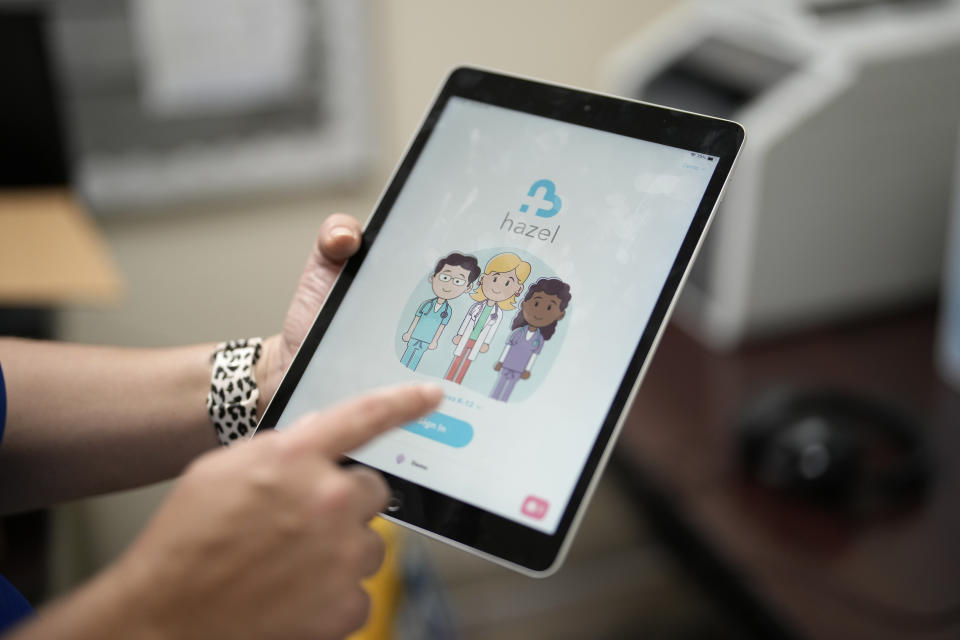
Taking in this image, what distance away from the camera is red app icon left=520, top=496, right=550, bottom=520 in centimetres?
51

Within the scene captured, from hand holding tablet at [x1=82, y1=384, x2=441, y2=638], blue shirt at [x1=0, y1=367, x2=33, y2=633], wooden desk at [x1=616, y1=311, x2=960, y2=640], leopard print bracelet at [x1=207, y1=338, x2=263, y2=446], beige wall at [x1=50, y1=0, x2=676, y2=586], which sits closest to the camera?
hand holding tablet at [x1=82, y1=384, x2=441, y2=638]

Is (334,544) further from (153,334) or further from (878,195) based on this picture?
(153,334)

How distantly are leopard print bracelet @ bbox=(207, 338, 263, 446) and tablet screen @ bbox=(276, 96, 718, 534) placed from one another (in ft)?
0.23

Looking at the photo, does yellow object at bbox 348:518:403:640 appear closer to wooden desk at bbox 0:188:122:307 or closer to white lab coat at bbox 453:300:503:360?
wooden desk at bbox 0:188:122:307

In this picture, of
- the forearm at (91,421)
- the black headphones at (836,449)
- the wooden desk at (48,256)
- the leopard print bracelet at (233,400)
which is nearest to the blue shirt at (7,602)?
the forearm at (91,421)

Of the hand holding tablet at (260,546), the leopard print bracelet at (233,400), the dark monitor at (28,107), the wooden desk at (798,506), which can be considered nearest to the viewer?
the hand holding tablet at (260,546)

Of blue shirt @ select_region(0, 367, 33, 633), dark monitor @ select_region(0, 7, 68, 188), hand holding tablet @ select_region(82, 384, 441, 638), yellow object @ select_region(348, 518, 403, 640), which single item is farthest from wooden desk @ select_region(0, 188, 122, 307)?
hand holding tablet @ select_region(82, 384, 441, 638)

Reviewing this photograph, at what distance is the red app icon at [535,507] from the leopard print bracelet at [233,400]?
0.72 ft

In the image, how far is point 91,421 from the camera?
0.61 metres

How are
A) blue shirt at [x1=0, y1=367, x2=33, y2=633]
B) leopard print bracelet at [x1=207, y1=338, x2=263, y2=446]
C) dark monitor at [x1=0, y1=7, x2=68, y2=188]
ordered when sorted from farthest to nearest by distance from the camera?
1. dark monitor at [x1=0, y1=7, x2=68, y2=188]
2. leopard print bracelet at [x1=207, y1=338, x2=263, y2=446]
3. blue shirt at [x1=0, y1=367, x2=33, y2=633]

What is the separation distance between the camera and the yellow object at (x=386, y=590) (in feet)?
3.79

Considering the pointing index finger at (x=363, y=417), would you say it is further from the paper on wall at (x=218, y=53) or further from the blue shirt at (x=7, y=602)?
the paper on wall at (x=218, y=53)

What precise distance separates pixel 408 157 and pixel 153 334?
3.41 feet

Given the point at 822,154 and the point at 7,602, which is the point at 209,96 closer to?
the point at 822,154
